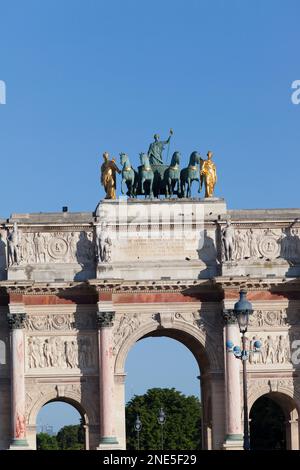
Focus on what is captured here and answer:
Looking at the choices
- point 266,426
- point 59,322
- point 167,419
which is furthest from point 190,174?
point 167,419

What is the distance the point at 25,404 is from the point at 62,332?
296 centimetres

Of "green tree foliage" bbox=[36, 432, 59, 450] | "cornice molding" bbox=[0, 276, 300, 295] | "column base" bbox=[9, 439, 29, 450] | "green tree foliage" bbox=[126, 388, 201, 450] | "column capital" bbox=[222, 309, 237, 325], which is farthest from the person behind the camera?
"green tree foliage" bbox=[36, 432, 59, 450]

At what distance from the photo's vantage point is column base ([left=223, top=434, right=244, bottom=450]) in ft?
167

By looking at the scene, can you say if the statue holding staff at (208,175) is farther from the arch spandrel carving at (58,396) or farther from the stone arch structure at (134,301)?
the arch spandrel carving at (58,396)

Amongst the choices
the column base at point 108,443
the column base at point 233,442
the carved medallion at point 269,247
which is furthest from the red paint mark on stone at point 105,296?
the column base at point 233,442

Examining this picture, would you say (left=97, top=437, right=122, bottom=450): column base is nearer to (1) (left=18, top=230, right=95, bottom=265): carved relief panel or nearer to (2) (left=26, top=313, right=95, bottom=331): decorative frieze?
(2) (left=26, top=313, right=95, bottom=331): decorative frieze

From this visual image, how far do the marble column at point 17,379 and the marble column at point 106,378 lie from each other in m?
2.81

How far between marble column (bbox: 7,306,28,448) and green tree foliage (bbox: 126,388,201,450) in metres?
48.6

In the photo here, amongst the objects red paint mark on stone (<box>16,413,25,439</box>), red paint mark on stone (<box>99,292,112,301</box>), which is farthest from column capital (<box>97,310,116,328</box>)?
red paint mark on stone (<box>16,413,25,439</box>)

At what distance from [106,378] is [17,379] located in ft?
10.6

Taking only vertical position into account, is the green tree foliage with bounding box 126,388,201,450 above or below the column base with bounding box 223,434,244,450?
above

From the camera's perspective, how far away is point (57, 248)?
52219 millimetres

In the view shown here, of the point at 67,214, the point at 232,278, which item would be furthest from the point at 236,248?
the point at 67,214

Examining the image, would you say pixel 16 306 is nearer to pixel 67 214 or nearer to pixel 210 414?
pixel 67 214
